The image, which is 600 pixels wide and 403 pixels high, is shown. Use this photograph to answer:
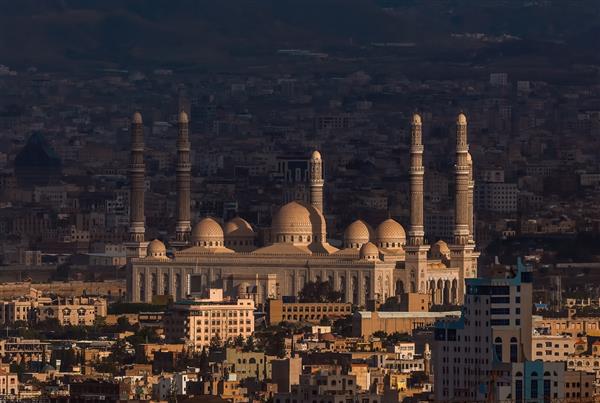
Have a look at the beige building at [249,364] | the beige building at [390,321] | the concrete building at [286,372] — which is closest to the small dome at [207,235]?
the beige building at [390,321]

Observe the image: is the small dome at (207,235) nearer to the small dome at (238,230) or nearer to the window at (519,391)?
the small dome at (238,230)

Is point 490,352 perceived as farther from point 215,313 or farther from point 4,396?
point 215,313

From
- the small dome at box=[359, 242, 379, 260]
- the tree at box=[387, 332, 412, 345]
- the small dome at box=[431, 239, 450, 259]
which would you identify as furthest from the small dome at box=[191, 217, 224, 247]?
the tree at box=[387, 332, 412, 345]

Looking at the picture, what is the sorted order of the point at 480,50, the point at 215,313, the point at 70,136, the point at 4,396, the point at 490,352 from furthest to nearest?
1. the point at 480,50
2. the point at 70,136
3. the point at 215,313
4. the point at 4,396
5. the point at 490,352

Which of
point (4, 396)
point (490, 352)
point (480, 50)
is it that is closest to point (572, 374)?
point (490, 352)

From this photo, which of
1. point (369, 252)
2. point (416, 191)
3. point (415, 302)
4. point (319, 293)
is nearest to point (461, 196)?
point (416, 191)

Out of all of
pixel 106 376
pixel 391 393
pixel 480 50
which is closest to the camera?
pixel 391 393

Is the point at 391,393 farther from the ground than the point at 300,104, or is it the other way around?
the point at 300,104
